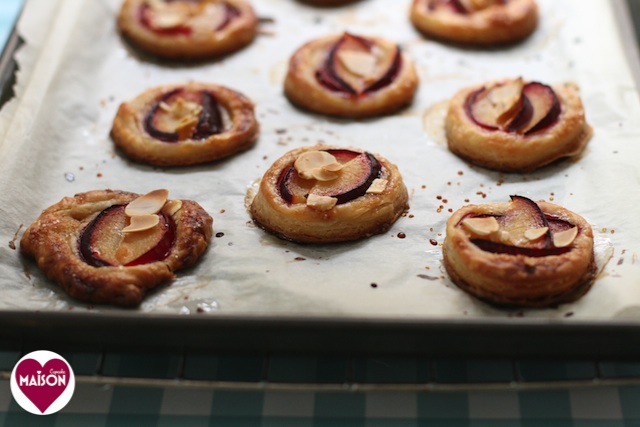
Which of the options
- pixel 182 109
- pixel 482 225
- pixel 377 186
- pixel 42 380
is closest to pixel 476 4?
pixel 377 186

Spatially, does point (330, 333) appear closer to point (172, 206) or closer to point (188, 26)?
point (172, 206)

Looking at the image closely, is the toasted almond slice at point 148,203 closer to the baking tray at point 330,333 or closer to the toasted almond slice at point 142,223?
the toasted almond slice at point 142,223

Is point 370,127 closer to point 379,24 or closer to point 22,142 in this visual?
point 379,24

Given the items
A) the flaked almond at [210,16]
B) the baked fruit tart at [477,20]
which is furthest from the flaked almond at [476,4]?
the flaked almond at [210,16]

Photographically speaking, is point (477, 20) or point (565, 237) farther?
point (477, 20)

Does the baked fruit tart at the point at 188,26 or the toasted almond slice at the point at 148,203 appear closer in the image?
the toasted almond slice at the point at 148,203

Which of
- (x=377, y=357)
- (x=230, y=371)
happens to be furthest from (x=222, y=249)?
(x=377, y=357)

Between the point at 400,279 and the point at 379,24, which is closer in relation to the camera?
the point at 400,279
